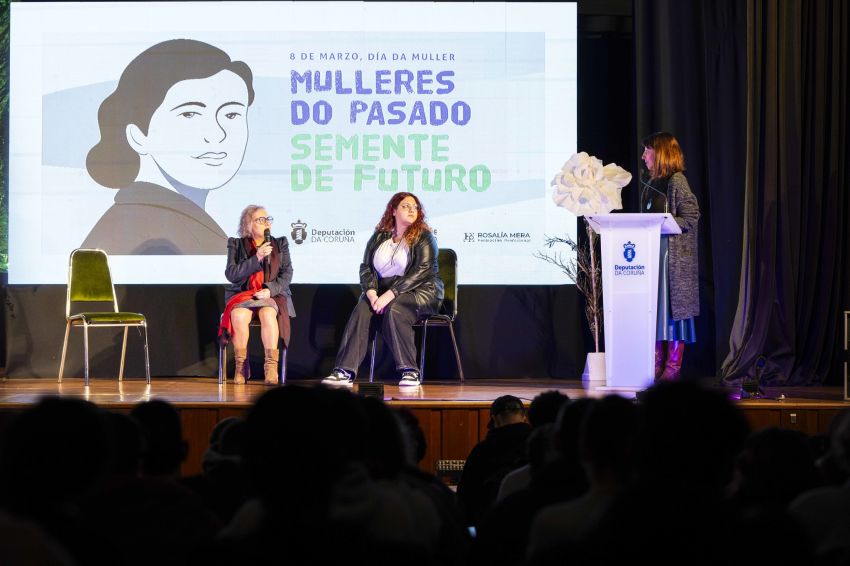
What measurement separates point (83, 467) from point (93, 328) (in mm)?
6120

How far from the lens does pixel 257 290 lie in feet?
21.5

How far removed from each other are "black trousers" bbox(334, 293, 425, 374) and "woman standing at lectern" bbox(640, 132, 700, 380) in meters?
1.41

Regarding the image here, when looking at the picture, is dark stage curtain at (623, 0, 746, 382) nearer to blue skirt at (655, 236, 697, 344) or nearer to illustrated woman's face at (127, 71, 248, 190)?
blue skirt at (655, 236, 697, 344)

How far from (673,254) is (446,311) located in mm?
1521

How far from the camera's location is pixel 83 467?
1.50 metres

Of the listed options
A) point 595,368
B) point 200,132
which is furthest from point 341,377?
point 200,132

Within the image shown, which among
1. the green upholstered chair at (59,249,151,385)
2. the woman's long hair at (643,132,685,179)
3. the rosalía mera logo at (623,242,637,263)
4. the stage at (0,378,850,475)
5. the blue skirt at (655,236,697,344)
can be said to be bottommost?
the stage at (0,378,850,475)

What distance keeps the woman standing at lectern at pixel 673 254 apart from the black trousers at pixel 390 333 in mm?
1412

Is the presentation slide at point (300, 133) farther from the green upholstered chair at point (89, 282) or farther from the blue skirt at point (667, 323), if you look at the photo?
the blue skirt at point (667, 323)

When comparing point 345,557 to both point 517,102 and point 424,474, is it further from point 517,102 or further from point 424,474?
point 517,102

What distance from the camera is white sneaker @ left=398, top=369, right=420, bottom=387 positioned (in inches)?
240

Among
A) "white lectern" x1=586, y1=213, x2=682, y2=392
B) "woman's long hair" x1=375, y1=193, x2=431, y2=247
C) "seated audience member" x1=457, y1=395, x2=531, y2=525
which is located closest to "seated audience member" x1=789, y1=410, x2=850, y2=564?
"seated audience member" x1=457, y1=395, x2=531, y2=525

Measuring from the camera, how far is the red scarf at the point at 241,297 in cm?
652

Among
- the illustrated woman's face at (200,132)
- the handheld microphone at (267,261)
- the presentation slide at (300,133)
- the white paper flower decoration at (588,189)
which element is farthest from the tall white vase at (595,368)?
the illustrated woman's face at (200,132)
